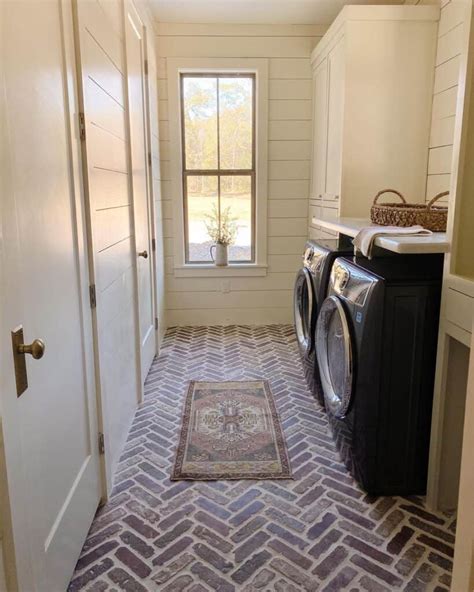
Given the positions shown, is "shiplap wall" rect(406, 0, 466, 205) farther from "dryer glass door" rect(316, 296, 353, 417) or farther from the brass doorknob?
the brass doorknob

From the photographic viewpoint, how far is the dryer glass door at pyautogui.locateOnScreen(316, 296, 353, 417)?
79.8 inches

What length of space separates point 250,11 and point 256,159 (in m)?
1.17

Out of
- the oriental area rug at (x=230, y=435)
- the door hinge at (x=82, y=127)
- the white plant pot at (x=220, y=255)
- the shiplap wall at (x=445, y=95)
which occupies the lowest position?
the oriental area rug at (x=230, y=435)

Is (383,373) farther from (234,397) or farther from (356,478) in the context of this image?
(234,397)

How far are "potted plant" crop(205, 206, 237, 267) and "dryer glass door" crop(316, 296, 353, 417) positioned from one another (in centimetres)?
207

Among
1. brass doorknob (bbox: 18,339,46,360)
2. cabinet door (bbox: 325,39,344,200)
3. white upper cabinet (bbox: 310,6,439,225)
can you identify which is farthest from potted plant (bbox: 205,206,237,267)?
brass doorknob (bbox: 18,339,46,360)

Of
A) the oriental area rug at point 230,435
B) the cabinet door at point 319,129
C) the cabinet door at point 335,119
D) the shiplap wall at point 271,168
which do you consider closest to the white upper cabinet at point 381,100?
the cabinet door at point 335,119

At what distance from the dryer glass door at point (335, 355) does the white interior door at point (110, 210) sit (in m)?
1.04

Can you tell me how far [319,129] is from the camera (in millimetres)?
3969

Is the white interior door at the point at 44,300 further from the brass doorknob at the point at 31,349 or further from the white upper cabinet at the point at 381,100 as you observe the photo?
the white upper cabinet at the point at 381,100

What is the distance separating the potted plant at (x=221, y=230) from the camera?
4.48m

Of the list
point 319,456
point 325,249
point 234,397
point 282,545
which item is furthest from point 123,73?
point 282,545

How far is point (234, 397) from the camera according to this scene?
3.08m

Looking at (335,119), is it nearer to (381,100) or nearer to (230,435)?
(381,100)
